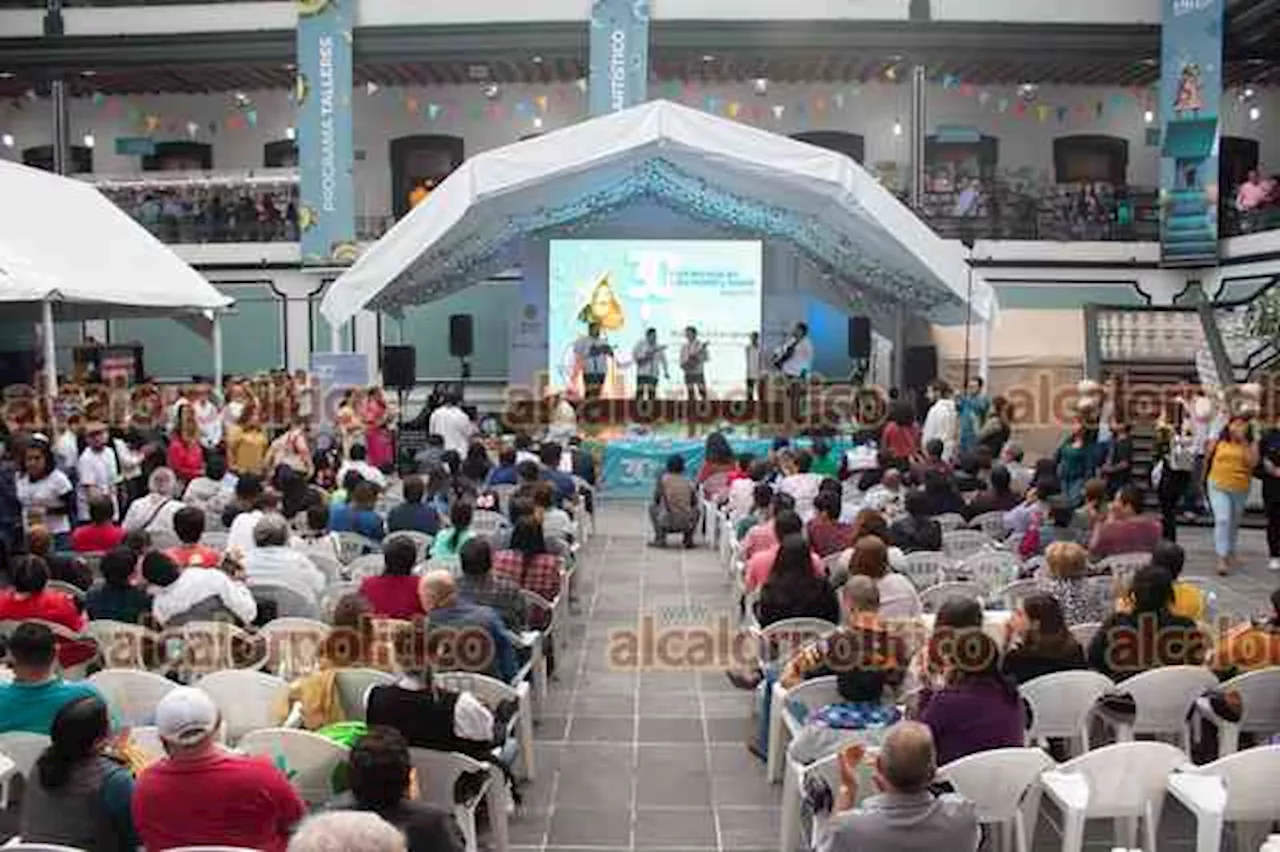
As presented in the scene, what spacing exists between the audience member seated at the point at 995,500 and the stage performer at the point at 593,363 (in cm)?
913

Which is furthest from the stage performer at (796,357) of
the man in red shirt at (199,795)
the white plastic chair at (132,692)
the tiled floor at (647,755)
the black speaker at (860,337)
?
the man in red shirt at (199,795)

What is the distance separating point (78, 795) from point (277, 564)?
2.93 m

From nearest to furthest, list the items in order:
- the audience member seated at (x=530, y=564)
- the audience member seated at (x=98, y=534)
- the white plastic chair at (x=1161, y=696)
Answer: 1. the white plastic chair at (x=1161, y=696)
2. the audience member seated at (x=530, y=564)
3. the audience member seated at (x=98, y=534)

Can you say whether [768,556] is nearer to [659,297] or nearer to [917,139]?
[659,297]

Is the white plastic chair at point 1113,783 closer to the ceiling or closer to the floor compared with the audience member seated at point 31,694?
closer to the floor

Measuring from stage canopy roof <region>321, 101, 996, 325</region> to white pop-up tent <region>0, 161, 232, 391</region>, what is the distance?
5.53 ft

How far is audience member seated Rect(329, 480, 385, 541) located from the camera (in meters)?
8.04

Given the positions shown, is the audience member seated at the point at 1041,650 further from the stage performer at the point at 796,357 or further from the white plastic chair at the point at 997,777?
the stage performer at the point at 796,357

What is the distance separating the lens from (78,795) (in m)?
3.46

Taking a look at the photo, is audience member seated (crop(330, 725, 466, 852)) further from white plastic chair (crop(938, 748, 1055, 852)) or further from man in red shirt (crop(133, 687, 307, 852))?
white plastic chair (crop(938, 748, 1055, 852))

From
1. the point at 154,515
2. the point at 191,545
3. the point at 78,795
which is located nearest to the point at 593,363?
the point at 154,515

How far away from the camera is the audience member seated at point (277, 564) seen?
6.30 meters

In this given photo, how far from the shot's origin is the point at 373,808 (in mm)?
3234

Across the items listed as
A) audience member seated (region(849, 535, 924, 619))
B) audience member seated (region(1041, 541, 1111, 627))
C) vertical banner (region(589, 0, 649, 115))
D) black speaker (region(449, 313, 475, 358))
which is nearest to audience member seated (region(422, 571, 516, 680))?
audience member seated (region(849, 535, 924, 619))
